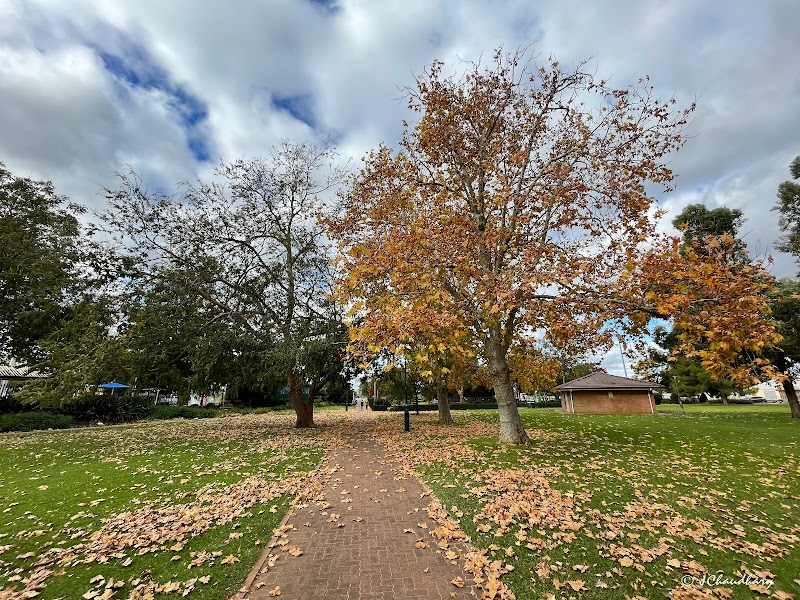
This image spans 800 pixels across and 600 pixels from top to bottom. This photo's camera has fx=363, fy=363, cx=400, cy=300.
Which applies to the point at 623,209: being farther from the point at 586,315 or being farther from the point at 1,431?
the point at 1,431

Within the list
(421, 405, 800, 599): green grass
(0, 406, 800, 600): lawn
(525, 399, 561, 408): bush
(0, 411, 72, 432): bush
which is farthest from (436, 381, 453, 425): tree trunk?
(525, 399, 561, 408): bush

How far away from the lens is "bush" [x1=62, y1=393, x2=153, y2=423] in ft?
73.3

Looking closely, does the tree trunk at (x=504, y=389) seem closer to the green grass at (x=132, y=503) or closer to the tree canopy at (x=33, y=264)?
the green grass at (x=132, y=503)

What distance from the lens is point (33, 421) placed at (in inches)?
746

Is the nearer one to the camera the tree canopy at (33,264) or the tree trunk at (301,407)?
the tree canopy at (33,264)

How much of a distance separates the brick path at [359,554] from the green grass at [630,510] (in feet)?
2.42

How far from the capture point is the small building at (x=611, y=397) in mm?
31688

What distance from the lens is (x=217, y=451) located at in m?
12.4

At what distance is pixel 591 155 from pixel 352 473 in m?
12.2

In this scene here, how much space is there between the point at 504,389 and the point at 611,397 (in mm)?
26016

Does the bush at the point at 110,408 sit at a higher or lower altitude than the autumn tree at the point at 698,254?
lower

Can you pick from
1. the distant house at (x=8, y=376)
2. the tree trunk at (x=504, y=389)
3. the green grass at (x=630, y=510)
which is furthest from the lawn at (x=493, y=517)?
the distant house at (x=8, y=376)

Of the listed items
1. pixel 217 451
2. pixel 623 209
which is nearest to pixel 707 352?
pixel 623 209

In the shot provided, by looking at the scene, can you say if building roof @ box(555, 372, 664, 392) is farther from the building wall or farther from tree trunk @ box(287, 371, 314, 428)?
tree trunk @ box(287, 371, 314, 428)
